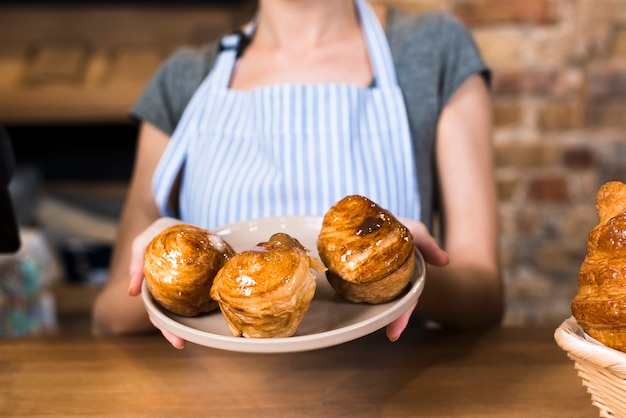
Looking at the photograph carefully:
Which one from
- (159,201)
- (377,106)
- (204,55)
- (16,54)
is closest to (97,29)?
(16,54)

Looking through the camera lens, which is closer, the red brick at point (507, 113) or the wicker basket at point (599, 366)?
the wicker basket at point (599, 366)

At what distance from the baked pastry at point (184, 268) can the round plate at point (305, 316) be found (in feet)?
0.05

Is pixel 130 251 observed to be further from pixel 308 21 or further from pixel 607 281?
pixel 607 281

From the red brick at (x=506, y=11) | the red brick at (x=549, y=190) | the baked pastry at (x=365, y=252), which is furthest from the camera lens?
the red brick at (x=549, y=190)

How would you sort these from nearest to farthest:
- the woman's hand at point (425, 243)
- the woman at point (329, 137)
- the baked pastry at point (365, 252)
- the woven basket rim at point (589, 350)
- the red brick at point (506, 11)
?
1. the woven basket rim at point (589, 350)
2. the baked pastry at point (365, 252)
3. the woman's hand at point (425, 243)
4. the woman at point (329, 137)
5. the red brick at point (506, 11)

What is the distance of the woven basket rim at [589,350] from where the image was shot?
577mm

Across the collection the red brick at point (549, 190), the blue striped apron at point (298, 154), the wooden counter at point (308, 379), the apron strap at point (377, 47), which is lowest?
the red brick at point (549, 190)

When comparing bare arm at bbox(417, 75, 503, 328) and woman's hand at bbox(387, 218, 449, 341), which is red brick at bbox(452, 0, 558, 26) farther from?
woman's hand at bbox(387, 218, 449, 341)

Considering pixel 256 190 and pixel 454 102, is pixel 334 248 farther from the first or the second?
pixel 454 102

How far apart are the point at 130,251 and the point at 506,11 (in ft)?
3.59

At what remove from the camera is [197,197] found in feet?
4.15

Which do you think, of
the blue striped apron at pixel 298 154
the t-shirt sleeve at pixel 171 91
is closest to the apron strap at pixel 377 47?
the blue striped apron at pixel 298 154

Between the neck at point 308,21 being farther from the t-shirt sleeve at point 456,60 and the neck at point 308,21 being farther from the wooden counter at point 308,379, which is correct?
the wooden counter at point 308,379

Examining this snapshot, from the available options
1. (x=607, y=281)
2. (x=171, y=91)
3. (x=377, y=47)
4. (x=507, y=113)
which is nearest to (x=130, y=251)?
(x=171, y=91)
